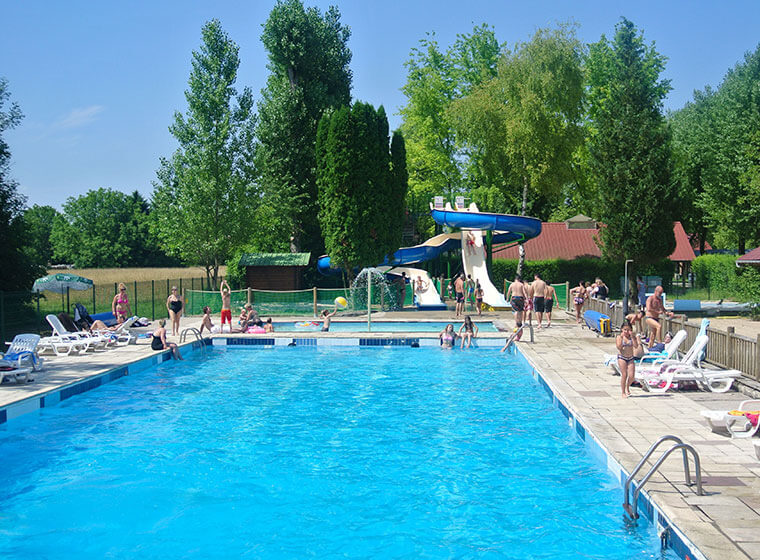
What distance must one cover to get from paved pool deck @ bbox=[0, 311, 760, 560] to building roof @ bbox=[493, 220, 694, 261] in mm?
26243

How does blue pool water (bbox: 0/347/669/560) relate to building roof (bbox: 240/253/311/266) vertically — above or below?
below

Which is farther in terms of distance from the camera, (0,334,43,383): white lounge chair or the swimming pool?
the swimming pool

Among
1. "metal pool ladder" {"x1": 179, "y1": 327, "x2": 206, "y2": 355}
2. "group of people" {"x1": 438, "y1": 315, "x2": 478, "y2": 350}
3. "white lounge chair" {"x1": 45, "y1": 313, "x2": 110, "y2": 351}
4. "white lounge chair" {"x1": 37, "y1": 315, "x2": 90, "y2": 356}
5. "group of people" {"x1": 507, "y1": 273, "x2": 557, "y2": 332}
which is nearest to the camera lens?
"white lounge chair" {"x1": 37, "y1": 315, "x2": 90, "y2": 356}

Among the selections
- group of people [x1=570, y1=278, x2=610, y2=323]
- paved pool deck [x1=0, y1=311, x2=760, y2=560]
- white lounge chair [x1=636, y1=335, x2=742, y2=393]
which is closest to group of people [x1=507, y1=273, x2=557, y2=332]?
group of people [x1=570, y1=278, x2=610, y2=323]

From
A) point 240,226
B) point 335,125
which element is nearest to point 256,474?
point 335,125

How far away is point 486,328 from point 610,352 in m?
7.75

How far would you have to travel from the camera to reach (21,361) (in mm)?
13625

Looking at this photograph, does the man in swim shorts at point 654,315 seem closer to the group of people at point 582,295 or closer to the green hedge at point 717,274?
the group of people at point 582,295

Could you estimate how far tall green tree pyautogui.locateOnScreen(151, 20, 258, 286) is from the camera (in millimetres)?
32562

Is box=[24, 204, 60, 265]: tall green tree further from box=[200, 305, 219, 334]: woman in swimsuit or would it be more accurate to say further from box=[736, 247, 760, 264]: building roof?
box=[736, 247, 760, 264]: building roof

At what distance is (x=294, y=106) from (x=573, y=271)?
64.8 ft

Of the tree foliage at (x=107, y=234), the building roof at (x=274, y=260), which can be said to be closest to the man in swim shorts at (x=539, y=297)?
the building roof at (x=274, y=260)

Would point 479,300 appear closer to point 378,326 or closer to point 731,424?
point 378,326

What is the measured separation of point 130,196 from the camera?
80.4 meters
